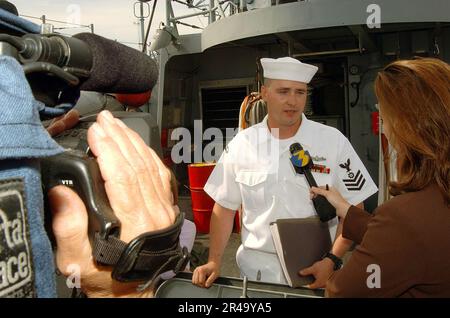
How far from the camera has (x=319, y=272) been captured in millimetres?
1788

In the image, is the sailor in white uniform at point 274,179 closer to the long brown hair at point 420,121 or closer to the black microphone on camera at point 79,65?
the long brown hair at point 420,121

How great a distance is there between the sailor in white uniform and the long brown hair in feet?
2.67

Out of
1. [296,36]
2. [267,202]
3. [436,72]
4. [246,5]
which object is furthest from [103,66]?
[246,5]

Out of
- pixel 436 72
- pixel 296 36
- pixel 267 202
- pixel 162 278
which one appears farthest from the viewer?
pixel 296 36

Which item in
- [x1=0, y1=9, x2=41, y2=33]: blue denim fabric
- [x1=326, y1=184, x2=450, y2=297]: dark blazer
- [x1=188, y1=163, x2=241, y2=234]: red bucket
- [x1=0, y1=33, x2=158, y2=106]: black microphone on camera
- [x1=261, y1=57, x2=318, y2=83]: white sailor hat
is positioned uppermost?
[x1=261, y1=57, x2=318, y2=83]: white sailor hat

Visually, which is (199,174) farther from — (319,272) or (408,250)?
(408,250)

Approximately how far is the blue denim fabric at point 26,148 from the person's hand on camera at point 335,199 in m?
1.49

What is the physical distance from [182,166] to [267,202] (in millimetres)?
5339

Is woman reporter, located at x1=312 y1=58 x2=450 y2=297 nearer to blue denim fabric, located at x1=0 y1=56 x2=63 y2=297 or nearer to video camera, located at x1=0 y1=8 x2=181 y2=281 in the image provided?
video camera, located at x1=0 y1=8 x2=181 y2=281

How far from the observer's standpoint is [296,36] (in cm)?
514

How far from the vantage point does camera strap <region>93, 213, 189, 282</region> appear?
54cm

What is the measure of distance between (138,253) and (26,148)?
0.22 meters

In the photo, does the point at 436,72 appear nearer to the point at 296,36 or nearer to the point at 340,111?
the point at 296,36

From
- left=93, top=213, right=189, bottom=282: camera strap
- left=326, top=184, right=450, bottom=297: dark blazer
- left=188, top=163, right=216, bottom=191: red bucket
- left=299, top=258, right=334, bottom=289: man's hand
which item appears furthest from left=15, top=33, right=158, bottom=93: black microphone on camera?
left=188, top=163, right=216, bottom=191: red bucket
